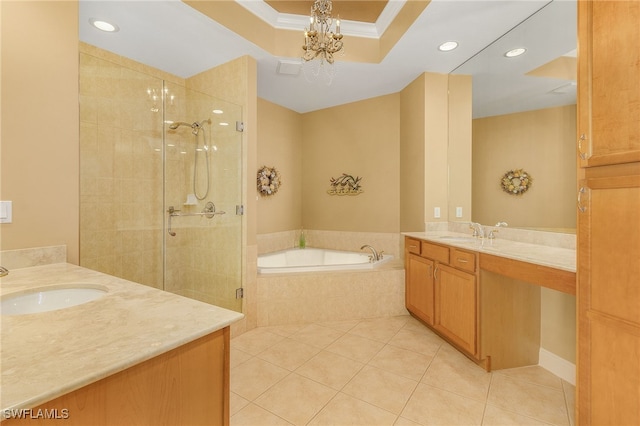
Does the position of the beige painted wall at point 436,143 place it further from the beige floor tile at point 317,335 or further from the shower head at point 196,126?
the shower head at point 196,126

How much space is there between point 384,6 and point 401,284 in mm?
2566

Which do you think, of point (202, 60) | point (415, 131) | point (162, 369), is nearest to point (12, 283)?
point (162, 369)


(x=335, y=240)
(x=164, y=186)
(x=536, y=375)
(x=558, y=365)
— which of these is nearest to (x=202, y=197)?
(x=164, y=186)

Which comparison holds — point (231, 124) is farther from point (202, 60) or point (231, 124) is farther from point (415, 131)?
point (415, 131)

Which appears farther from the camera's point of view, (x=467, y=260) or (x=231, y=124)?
(x=231, y=124)

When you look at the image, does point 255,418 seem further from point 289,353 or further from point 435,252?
point 435,252

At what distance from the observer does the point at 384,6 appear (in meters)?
2.47

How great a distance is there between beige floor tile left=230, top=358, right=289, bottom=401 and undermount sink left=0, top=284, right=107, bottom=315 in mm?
1092

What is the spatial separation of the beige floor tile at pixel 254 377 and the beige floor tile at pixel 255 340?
172 millimetres

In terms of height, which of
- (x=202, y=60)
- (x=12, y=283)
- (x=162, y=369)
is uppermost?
(x=202, y=60)

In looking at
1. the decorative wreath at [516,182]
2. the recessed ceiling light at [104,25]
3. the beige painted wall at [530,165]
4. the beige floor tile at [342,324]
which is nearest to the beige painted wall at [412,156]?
the beige painted wall at [530,165]

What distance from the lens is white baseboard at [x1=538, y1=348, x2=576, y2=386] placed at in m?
1.93

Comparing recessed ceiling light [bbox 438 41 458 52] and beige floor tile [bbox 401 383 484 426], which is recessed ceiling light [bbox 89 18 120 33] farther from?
beige floor tile [bbox 401 383 484 426]

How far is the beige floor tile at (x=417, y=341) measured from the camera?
2.38m
